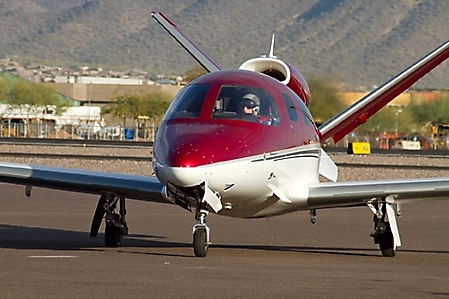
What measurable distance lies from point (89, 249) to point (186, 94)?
2.76m

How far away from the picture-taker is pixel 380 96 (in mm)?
19781

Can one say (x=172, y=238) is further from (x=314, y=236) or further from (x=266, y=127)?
(x=266, y=127)

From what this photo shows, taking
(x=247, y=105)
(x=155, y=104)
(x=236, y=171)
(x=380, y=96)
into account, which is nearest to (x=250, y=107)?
(x=247, y=105)

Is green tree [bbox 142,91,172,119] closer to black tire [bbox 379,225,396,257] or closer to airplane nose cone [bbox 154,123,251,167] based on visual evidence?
black tire [bbox 379,225,396,257]

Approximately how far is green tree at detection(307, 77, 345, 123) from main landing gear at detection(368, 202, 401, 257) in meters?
23.8

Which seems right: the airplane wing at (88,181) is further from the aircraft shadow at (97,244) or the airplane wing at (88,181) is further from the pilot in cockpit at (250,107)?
the pilot in cockpit at (250,107)

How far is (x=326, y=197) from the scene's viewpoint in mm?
16922

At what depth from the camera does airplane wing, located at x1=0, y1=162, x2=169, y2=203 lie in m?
17.0

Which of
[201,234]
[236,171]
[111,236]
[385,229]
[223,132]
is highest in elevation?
[223,132]

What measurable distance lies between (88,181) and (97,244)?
1628mm

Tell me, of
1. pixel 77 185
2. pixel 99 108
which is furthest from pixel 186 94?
pixel 99 108

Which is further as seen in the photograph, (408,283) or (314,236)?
(314,236)

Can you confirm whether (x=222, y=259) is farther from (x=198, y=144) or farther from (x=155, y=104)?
(x=155, y=104)

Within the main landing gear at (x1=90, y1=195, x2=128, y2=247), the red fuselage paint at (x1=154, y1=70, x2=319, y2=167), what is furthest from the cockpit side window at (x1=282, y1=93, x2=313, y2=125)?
the main landing gear at (x1=90, y1=195, x2=128, y2=247)
